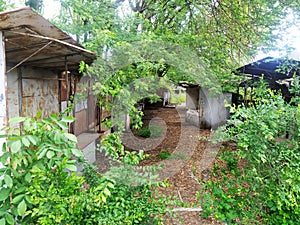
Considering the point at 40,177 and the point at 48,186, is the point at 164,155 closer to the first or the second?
the point at 48,186

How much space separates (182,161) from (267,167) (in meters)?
3.37

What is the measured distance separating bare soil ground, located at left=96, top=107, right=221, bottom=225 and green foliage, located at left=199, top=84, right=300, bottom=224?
562 mm

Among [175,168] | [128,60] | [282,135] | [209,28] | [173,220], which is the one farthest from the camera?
[209,28]

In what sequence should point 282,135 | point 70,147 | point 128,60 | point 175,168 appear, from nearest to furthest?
point 70,147, point 282,135, point 128,60, point 175,168

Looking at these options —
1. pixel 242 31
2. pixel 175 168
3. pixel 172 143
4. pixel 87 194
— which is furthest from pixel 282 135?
pixel 172 143

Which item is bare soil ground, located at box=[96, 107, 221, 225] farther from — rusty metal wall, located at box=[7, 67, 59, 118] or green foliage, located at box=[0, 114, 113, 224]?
rusty metal wall, located at box=[7, 67, 59, 118]

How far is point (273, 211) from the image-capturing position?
2.56 metres

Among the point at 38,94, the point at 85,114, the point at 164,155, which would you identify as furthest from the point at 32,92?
the point at 164,155

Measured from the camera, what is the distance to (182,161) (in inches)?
227

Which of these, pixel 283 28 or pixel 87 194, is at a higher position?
pixel 283 28

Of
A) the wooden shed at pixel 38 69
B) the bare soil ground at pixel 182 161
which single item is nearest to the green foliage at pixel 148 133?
the bare soil ground at pixel 182 161

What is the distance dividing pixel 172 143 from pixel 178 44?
365 cm

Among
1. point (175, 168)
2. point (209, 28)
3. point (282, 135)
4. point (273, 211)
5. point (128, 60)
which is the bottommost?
point (175, 168)

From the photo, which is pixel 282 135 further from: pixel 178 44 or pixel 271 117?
pixel 178 44
